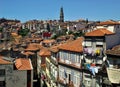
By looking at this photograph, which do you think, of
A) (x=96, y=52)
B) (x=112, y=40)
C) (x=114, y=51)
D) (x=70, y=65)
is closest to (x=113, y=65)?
(x=114, y=51)

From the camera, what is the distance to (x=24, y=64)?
2115 inches

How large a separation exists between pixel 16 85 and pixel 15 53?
26392mm

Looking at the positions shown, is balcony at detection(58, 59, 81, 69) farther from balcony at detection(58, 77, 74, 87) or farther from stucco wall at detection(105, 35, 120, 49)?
stucco wall at detection(105, 35, 120, 49)

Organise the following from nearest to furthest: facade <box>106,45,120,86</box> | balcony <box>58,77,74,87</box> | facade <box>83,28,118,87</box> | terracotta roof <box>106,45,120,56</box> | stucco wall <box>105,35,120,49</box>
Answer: facade <box>106,45,120,86</box>, terracotta roof <box>106,45,120,56</box>, facade <box>83,28,118,87</box>, stucco wall <box>105,35,120,49</box>, balcony <box>58,77,74,87</box>

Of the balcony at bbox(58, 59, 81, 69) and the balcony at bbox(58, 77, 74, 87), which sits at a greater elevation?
the balcony at bbox(58, 59, 81, 69)

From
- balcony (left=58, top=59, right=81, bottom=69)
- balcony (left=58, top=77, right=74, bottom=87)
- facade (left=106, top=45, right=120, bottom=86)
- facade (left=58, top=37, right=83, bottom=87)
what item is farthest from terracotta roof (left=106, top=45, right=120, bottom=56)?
balcony (left=58, top=77, right=74, bottom=87)

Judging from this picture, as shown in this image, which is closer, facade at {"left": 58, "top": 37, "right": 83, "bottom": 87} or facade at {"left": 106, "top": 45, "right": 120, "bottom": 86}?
facade at {"left": 106, "top": 45, "right": 120, "bottom": 86}

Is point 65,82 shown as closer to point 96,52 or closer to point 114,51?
point 96,52

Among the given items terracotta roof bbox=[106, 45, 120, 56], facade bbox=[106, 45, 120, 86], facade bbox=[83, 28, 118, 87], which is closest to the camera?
facade bbox=[106, 45, 120, 86]

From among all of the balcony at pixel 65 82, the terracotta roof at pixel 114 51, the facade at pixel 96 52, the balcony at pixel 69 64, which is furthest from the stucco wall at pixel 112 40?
the balcony at pixel 65 82

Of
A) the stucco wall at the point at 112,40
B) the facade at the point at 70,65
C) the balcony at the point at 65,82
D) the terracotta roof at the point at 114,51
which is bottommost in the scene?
the balcony at the point at 65,82

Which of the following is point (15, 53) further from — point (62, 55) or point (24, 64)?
point (62, 55)

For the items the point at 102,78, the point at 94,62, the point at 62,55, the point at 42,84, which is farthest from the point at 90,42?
the point at 42,84

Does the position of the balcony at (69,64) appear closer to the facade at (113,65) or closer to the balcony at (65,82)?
the balcony at (65,82)
